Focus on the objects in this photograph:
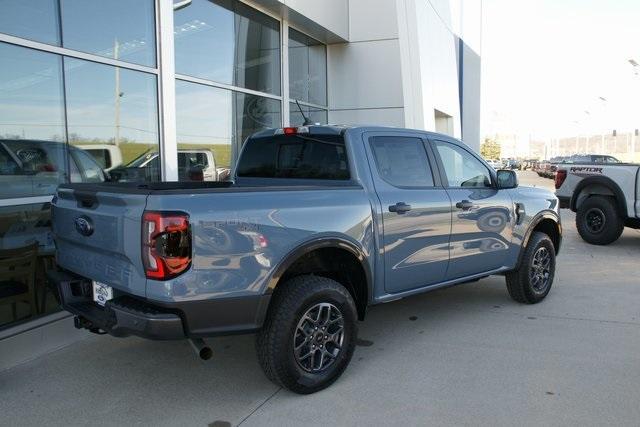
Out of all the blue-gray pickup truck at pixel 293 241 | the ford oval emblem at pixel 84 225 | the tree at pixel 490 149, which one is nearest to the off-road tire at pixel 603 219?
Result: the blue-gray pickup truck at pixel 293 241

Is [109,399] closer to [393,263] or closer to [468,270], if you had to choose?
[393,263]

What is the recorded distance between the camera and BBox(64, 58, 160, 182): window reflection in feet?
18.5

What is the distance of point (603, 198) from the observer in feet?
31.1

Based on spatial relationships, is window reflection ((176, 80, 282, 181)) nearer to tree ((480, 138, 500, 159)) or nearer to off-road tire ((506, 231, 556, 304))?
off-road tire ((506, 231, 556, 304))

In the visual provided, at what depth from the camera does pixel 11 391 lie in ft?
12.5

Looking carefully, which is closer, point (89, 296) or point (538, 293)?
point (89, 296)

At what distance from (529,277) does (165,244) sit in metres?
4.04

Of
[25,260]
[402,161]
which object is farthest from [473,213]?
[25,260]

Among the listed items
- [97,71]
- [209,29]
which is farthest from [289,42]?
[97,71]

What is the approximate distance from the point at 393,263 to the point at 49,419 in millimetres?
2551

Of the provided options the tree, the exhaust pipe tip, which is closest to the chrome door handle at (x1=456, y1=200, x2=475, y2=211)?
the exhaust pipe tip

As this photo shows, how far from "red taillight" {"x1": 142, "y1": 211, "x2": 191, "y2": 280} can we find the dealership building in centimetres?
213

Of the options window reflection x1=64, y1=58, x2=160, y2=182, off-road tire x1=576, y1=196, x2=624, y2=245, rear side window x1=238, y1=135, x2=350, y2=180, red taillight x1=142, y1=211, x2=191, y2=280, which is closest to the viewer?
red taillight x1=142, y1=211, x2=191, y2=280

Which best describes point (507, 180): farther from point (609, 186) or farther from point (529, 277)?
point (609, 186)
